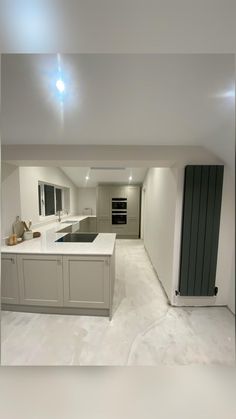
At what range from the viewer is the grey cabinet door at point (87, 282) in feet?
5.68

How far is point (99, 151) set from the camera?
125 cm

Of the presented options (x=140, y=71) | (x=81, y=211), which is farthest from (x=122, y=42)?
(x=81, y=211)

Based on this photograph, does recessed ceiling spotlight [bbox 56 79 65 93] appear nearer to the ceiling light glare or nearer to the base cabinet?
the ceiling light glare

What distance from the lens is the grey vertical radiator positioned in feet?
4.92

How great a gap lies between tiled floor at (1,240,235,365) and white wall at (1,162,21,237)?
1.79ft

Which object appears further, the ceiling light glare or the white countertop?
the white countertop

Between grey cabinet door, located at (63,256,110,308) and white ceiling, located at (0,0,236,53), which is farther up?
white ceiling, located at (0,0,236,53)

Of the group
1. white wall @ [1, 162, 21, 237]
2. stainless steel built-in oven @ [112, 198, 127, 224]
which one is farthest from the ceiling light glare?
stainless steel built-in oven @ [112, 198, 127, 224]

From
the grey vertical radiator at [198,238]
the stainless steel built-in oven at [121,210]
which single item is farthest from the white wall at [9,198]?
the stainless steel built-in oven at [121,210]

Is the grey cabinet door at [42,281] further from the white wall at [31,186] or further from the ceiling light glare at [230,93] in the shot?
the ceiling light glare at [230,93]

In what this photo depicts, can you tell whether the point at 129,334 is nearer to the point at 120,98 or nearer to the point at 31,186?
the point at 31,186

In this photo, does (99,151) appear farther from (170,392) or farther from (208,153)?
(170,392)

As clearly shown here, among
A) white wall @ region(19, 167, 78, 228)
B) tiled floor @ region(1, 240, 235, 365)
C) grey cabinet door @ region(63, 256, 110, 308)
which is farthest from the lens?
grey cabinet door @ region(63, 256, 110, 308)

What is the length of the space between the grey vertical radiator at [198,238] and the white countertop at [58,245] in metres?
0.87
